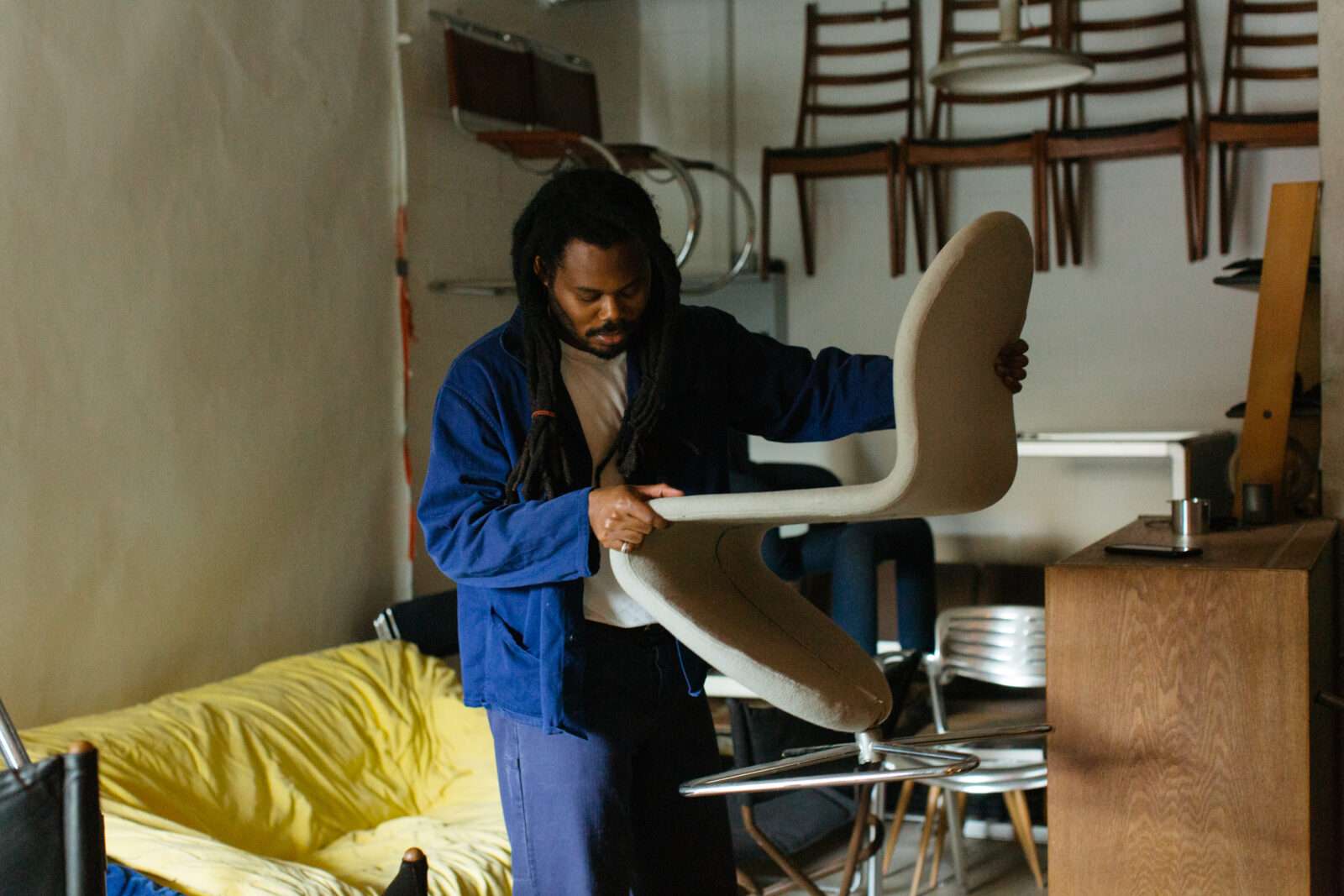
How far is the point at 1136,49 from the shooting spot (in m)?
5.06

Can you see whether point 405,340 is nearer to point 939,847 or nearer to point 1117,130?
point 939,847

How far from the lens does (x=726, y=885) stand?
5.78 ft

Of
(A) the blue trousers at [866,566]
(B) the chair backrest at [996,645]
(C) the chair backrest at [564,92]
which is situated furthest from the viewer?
(C) the chair backrest at [564,92]

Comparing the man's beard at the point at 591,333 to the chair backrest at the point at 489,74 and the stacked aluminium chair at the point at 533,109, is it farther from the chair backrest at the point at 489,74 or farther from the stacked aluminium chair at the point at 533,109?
the chair backrest at the point at 489,74

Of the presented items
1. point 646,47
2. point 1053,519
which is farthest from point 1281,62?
point 646,47

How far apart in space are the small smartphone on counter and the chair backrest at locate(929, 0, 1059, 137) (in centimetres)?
332

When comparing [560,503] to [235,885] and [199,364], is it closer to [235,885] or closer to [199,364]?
[235,885]

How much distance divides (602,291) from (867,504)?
0.44 m

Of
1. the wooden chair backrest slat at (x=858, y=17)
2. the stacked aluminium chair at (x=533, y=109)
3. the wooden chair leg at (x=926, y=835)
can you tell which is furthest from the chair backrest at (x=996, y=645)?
the wooden chair backrest slat at (x=858, y=17)

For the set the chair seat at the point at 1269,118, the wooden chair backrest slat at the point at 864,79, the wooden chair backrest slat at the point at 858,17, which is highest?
the wooden chair backrest slat at the point at 858,17

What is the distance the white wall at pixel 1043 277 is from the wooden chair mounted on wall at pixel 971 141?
0.08m

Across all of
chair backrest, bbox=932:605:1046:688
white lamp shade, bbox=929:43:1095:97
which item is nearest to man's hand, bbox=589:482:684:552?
chair backrest, bbox=932:605:1046:688

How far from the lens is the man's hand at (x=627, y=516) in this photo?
4.59ft

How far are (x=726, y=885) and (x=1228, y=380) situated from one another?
12.5 feet
